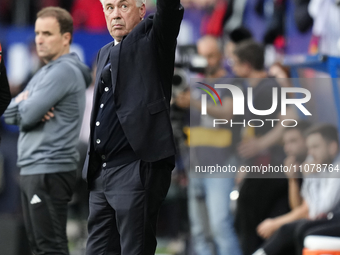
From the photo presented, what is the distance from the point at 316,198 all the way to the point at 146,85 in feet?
6.51

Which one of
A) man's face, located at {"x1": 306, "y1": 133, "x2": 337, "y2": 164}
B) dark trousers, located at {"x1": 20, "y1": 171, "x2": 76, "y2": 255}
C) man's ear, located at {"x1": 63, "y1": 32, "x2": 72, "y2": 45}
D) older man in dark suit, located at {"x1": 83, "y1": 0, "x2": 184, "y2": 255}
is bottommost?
dark trousers, located at {"x1": 20, "y1": 171, "x2": 76, "y2": 255}

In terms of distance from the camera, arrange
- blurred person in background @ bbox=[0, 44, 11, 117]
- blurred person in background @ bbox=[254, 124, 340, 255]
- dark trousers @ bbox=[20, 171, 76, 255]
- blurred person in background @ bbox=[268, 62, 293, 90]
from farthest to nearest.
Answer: blurred person in background @ bbox=[268, 62, 293, 90] < blurred person in background @ bbox=[254, 124, 340, 255] < dark trousers @ bbox=[20, 171, 76, 255] < blurred person in background @ bbox=[0, 44, 11, 117]

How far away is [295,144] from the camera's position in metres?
4.79

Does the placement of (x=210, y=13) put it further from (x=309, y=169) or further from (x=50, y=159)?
(x=50, y=159)

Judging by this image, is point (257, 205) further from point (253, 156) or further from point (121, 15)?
point (121, 15)

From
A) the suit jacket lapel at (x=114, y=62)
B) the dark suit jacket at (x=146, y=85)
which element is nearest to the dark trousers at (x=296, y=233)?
the dark suit jacket at (x=146, y=85)

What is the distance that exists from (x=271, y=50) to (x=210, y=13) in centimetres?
84

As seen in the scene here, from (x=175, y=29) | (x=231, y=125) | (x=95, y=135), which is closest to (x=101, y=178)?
(x=95, y=135)

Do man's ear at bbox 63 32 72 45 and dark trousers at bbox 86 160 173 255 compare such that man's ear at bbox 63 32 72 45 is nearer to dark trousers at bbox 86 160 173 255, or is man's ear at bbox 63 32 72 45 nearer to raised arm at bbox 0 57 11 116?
raised arm at bbox 0 57 11 116

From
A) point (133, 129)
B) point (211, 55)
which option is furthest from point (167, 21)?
point (211, 55)

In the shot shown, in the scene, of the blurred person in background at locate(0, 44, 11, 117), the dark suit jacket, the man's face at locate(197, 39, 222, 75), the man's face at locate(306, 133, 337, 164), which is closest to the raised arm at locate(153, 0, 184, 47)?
the dark suit jacket

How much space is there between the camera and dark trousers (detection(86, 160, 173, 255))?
3.16 m

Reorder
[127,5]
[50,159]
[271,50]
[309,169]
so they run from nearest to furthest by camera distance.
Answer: [127,5] < [50,159] < [309,169] < [271,50]

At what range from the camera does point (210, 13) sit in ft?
23.1
